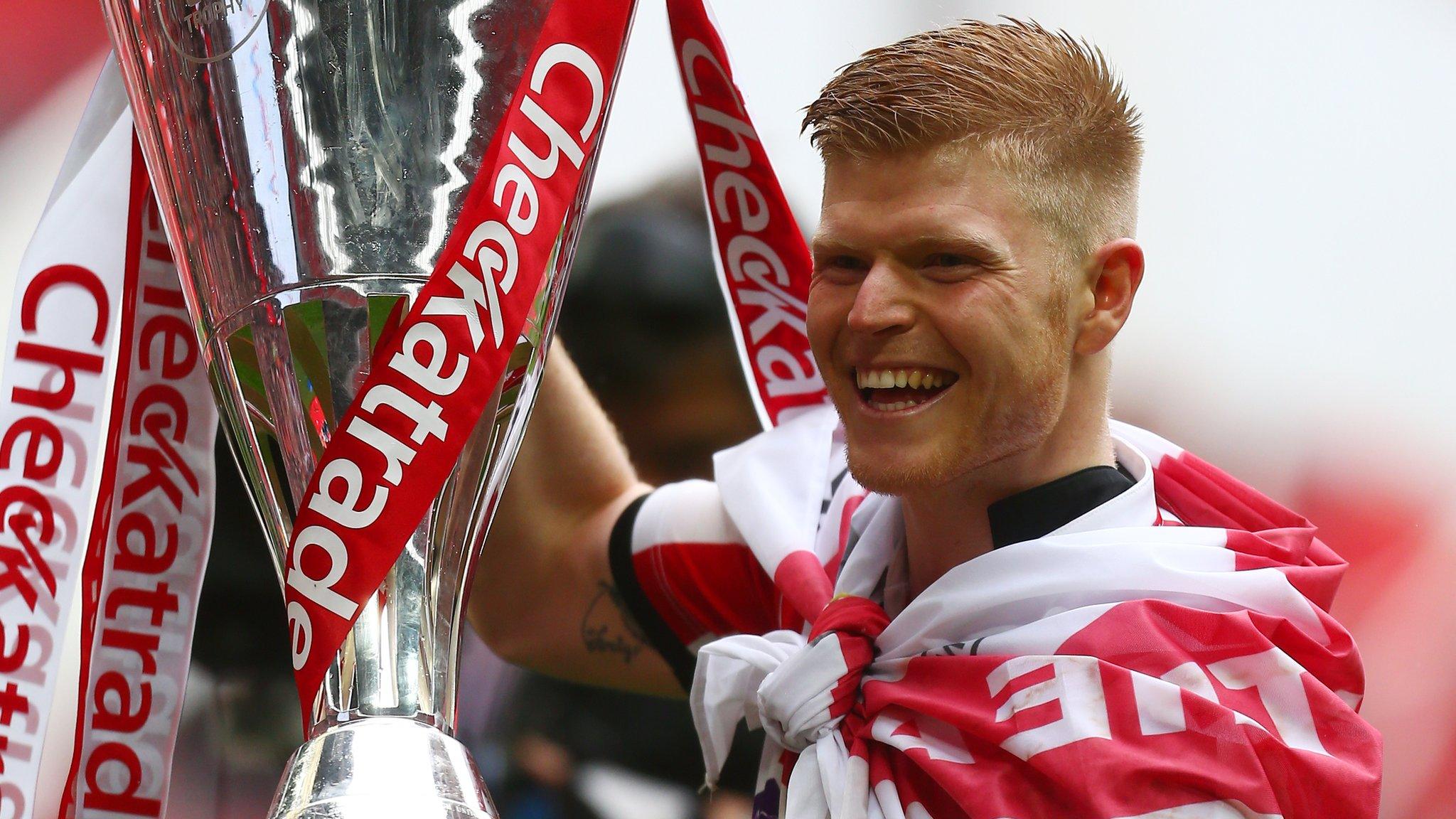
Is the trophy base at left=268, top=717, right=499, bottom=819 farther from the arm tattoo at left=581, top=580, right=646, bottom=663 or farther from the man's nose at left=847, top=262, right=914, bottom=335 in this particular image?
the arm tattoo at left=581, top=580, right=646, bottom=663

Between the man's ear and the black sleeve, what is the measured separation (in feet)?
1.43

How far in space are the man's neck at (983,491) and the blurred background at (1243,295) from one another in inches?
16.7

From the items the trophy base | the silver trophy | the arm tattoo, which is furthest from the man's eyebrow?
the arm tattoo

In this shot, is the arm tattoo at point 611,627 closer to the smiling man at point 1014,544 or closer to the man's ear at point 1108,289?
the smiling man at point 1014,544

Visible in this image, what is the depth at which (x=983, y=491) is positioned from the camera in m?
0.75

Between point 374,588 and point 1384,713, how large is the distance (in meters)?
0.97

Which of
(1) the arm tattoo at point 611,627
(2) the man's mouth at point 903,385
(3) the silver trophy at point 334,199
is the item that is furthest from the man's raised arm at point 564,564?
(3) the silver trophy at point 334,199

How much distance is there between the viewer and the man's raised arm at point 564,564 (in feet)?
3.38

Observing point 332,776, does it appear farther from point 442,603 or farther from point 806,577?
point 806,577

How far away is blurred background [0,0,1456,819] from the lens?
112 centimetres

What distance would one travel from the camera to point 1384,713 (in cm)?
113

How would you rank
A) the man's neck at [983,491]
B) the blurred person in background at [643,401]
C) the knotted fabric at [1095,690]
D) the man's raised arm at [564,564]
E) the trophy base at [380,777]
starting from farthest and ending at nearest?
the blurred person in background at [643,401] → the man's raised arm at [564,564] → the man's neck at [983,491] → the knotted fabric at [1095,690] → the trophy base at [380,777]

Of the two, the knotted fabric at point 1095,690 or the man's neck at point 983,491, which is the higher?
the man's neck at point 983,491

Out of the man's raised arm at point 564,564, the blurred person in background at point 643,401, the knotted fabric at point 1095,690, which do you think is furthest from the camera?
the blurred person in background at point 643,401
